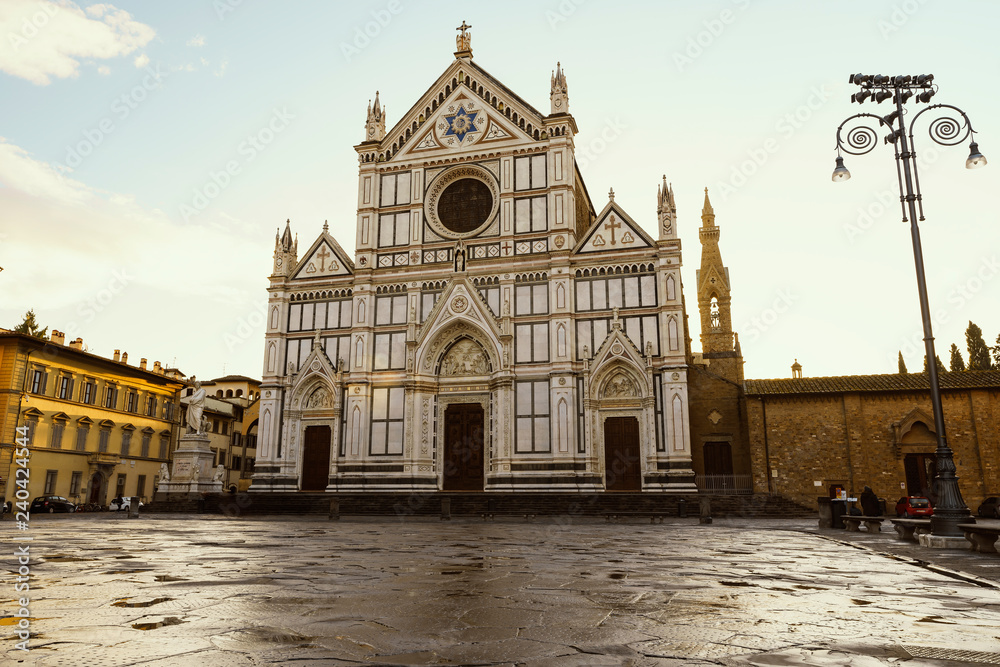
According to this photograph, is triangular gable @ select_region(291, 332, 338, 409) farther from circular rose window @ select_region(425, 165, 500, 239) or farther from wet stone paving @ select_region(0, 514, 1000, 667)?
wet stone paving @ select_region(0, 514, 1000, 667)

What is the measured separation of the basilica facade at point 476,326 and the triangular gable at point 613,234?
0.09 metres

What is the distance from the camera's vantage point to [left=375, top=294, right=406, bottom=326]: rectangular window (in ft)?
111

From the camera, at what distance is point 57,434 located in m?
37.5

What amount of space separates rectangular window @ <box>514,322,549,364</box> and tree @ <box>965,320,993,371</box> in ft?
137

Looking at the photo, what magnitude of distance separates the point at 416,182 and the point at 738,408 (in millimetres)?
18823

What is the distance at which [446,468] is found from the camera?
3212cm

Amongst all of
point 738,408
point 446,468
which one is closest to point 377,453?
point 446,468

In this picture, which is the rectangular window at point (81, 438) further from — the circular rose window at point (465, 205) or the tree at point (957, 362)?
the tree at point (957, 362)

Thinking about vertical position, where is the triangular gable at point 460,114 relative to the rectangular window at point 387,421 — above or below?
above

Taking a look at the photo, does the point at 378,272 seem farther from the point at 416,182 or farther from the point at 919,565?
the point at 919,565

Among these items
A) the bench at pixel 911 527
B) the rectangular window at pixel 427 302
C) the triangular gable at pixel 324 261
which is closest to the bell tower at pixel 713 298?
the rectangular window at pixel 427 302

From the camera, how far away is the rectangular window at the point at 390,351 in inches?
1308

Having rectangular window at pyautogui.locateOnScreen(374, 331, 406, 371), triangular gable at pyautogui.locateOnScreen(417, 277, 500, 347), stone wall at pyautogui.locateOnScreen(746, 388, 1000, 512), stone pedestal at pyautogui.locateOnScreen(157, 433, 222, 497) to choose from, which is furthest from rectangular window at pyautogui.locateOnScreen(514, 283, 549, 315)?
stone pedestal at pyautogui.locateOnScreen(157, 433, 222, 497)

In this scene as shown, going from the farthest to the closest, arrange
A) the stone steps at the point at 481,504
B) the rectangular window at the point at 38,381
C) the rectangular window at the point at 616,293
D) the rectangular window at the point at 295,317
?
1. the rectangular window at the point at 38,381
2. the rectangular window at the point at 295,317
3. the rectangular window at the point at 616,293
4. the stone steps at the point at 481,504
